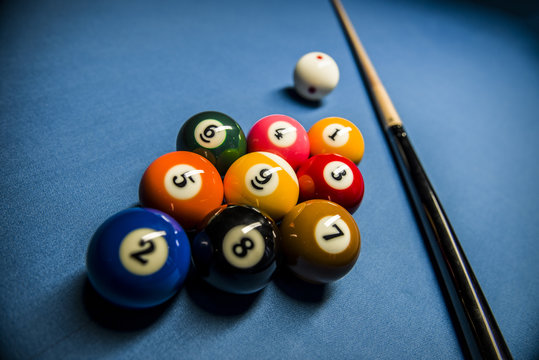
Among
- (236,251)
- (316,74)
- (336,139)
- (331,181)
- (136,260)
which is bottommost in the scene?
(136,260)

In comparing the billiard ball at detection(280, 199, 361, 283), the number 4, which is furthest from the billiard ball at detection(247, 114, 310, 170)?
the number 4

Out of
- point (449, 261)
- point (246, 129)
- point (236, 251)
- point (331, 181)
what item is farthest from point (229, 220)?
point (449, 261)

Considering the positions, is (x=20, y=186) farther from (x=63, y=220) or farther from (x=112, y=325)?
(x=112, y=325)

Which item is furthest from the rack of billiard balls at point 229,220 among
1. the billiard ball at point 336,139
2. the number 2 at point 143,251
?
the billiard ball at point 336,139

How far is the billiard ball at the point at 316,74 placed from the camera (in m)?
2.08

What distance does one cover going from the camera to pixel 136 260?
1006 millimetres

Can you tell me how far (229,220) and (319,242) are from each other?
324 mm

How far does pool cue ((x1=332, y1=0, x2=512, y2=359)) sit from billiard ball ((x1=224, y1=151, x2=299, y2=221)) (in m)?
0.76

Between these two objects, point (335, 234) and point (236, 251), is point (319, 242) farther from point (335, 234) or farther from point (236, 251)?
point (236, 251)

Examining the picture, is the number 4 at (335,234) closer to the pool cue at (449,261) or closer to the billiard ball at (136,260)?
the billiard ball at (136,260)

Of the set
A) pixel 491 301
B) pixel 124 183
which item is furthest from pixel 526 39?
pixel 124 183

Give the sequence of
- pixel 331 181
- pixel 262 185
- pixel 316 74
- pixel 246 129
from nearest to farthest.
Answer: pixel 262 185 < pixel 331 181 < pixel 246 129 < pixel 316 74

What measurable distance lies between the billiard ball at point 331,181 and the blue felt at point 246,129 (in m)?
0.29

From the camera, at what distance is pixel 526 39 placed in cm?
439
